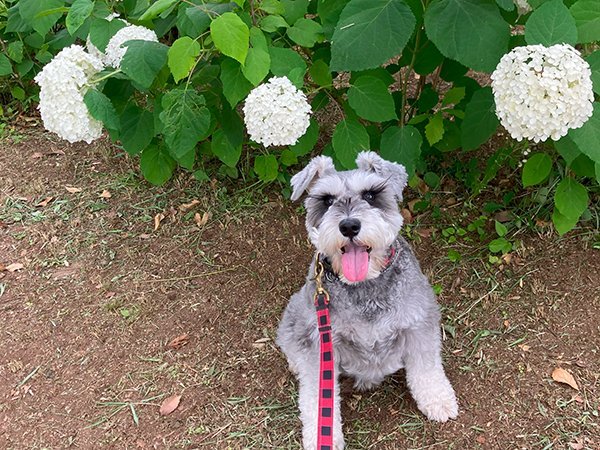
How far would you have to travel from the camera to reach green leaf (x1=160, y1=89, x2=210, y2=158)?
113 inches

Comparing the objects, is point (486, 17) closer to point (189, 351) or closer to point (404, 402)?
point (404, 402)

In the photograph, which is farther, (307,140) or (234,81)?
(307,140)

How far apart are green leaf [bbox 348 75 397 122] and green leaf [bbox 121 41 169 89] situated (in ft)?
3.17

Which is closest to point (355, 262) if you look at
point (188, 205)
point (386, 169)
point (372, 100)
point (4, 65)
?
point (386, 169)

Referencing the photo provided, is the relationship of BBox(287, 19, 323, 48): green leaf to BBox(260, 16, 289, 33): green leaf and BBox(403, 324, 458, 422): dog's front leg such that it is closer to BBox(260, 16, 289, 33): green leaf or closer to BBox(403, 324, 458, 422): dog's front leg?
BBox(260, 16, 289, 33): green leaf

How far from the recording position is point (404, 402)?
9.53 ft

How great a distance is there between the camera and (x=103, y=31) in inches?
115

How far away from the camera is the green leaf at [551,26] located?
222cm

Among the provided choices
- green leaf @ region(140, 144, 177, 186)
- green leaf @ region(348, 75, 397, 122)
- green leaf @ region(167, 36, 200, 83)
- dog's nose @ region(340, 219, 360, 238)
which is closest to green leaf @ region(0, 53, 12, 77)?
green leaf @ region(140, 144, 177, 186)

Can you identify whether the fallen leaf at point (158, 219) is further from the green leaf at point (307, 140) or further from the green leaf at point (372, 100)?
the green leaf at point (372, 100)

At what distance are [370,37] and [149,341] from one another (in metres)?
2.10

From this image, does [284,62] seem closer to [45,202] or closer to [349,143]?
[349,143]

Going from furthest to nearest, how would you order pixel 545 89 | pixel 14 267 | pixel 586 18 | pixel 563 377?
pixel 14 267
pixel 563 377
pixel 586 18
pixel 545 89

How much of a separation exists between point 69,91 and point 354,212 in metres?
1.49
